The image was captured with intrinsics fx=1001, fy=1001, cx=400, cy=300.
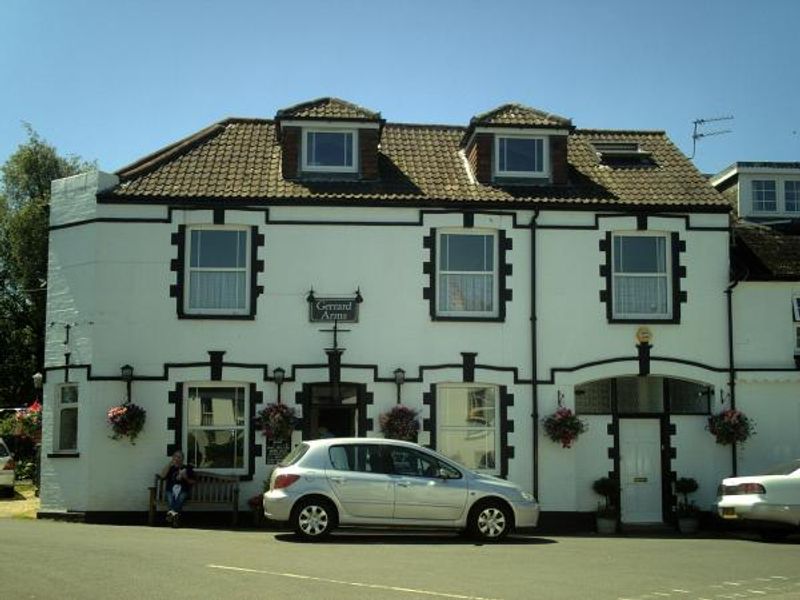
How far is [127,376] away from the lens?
1931cm

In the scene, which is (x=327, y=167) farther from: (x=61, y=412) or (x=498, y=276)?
(x=61, y=412)

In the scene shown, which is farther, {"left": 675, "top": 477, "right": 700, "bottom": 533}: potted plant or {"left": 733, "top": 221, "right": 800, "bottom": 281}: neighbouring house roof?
{"left": 733, "top": 221, "right": 800, "bottom": 281}: neighbouring house roof

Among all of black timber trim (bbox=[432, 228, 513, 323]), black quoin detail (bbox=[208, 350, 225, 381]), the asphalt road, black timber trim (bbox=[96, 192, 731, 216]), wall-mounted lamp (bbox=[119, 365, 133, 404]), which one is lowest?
the asphalt road

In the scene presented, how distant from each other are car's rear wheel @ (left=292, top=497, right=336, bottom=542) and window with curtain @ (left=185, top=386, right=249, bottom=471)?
14.4ft

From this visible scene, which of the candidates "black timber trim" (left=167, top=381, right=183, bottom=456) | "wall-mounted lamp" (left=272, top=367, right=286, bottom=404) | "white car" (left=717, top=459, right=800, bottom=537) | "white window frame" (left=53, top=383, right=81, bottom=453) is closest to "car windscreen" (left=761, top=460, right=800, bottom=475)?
"white car" (left=717, top=459, right=800, bottom=537)

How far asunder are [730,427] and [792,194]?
8.38 meters

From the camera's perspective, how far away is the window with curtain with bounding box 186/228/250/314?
785 inches

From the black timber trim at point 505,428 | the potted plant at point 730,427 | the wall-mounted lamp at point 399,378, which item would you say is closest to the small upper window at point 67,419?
the wall-mounted lamp at point 399,378

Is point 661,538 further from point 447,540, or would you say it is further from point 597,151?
point 597,151

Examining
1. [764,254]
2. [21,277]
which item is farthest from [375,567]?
[21,277]

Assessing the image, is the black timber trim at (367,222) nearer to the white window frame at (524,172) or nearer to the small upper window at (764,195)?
the white window frame at (524,172)

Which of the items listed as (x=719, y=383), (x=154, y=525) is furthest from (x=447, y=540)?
(x=719, y=383)

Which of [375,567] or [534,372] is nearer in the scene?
[375,567]

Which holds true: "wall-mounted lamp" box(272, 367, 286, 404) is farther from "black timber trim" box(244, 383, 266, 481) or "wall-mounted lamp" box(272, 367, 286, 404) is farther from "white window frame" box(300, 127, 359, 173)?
"white window frame" box(300, 127, 359, 173)
